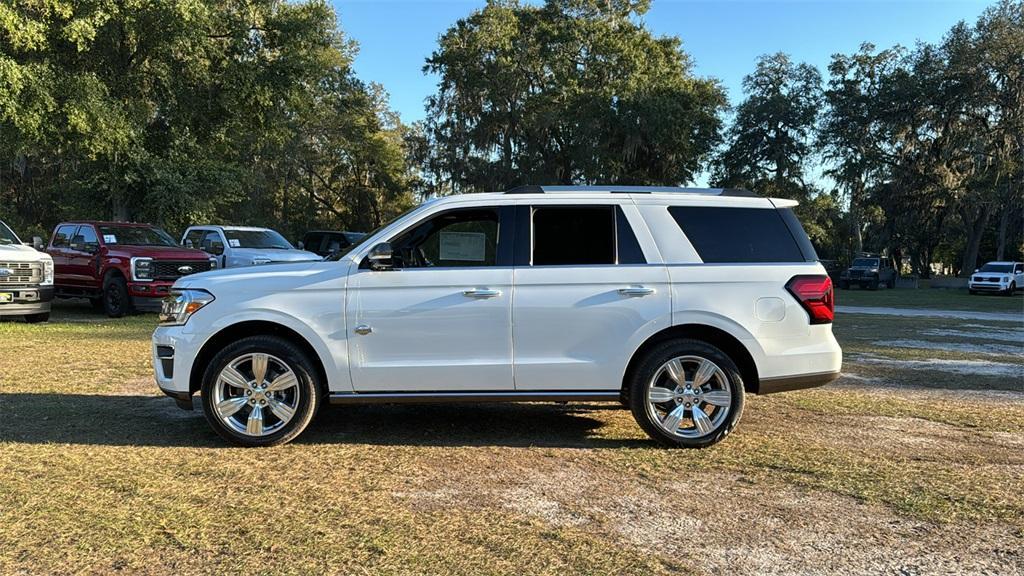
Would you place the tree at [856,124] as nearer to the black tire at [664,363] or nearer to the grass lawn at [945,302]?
the grass lawn at [945,302]

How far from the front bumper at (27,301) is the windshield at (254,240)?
4.05 metres

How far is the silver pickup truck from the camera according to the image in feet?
38.7

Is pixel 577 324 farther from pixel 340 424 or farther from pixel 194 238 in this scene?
pixel 194 238

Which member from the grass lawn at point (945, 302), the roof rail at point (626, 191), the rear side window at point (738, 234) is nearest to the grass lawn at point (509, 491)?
the rear side window at point (738, 234)

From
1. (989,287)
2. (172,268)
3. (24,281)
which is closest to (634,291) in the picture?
(24,281)

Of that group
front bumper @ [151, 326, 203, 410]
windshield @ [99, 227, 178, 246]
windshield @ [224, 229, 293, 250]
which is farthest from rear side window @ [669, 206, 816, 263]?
windshield @ [99, 227, 178, 246]

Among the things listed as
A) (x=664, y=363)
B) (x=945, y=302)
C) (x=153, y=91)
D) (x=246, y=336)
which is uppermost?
(x=153, y=91)

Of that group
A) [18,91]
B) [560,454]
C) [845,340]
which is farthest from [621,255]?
[18,91]

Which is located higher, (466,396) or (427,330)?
(427,330)

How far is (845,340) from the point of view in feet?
41.0

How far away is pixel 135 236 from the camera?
48.7 ft

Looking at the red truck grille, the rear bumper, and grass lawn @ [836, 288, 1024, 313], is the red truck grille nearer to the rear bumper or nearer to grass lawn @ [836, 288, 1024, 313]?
the rear bumper

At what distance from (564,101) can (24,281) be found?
27427mm

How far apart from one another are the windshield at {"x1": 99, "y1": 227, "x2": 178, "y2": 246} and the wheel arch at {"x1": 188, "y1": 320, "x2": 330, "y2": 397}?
10.6 m
